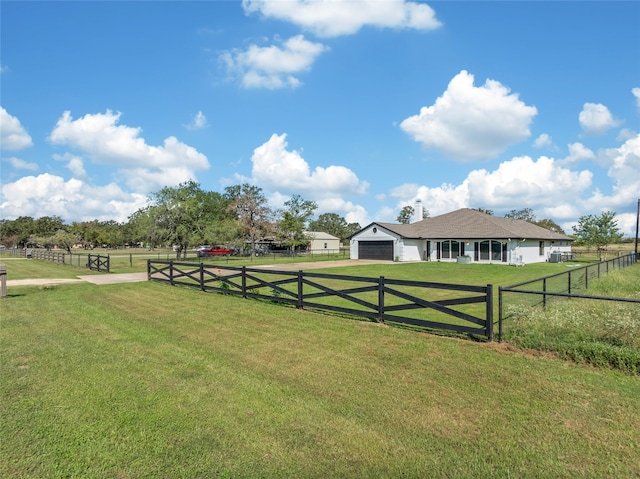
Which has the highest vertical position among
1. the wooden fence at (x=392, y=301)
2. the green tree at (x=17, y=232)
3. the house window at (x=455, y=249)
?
the green tree at (x=17, y=232)

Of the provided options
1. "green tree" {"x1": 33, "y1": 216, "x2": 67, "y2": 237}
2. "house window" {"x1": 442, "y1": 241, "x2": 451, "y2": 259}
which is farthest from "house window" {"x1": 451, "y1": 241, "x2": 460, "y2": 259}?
"green tree" {"x1": 33, "y1": 216, "x2": 67, "y2": 237}

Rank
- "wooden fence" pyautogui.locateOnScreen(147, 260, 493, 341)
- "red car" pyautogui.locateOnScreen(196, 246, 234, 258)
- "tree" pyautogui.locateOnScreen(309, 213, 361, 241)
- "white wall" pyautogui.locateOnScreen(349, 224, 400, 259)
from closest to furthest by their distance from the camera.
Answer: "wooden fence" pyautogui.locateOnScreen(147, 260, 493, 341)
"white wall" pyautogui.locateOnScreen(349, 224, 400, 259)
"red car" pyautogui.locateOnScreen(196, 246, 234, 258)
"tree" pyautogui.locateOnScreen(309, 213, 361, 241)

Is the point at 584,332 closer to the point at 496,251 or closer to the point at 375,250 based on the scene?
the point at 496,251

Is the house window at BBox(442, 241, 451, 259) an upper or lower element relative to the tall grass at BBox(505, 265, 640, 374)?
upper

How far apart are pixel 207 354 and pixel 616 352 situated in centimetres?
698

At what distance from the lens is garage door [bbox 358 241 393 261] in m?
38.6

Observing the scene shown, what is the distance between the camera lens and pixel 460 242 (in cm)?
3509

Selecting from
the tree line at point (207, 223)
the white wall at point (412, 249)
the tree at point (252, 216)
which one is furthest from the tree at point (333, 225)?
the white wall at point (412, 249)

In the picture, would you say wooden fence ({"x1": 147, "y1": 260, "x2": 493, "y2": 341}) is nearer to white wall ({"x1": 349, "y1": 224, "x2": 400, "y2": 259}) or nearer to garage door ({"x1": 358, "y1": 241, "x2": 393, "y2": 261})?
white wall ({"x1": 349, "y1": 224, "x2": 400, "y2": 259})

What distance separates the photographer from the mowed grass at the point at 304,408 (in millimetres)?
3422

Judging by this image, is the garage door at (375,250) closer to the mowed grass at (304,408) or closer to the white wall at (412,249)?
the white wall at (412,249)

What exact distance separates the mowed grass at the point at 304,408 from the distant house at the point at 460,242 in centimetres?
2881

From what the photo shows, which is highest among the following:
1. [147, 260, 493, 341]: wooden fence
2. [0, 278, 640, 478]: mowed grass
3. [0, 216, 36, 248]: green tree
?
[0, 216, 36, 248]: green tree

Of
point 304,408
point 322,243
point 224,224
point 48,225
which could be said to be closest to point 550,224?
point 322,243
